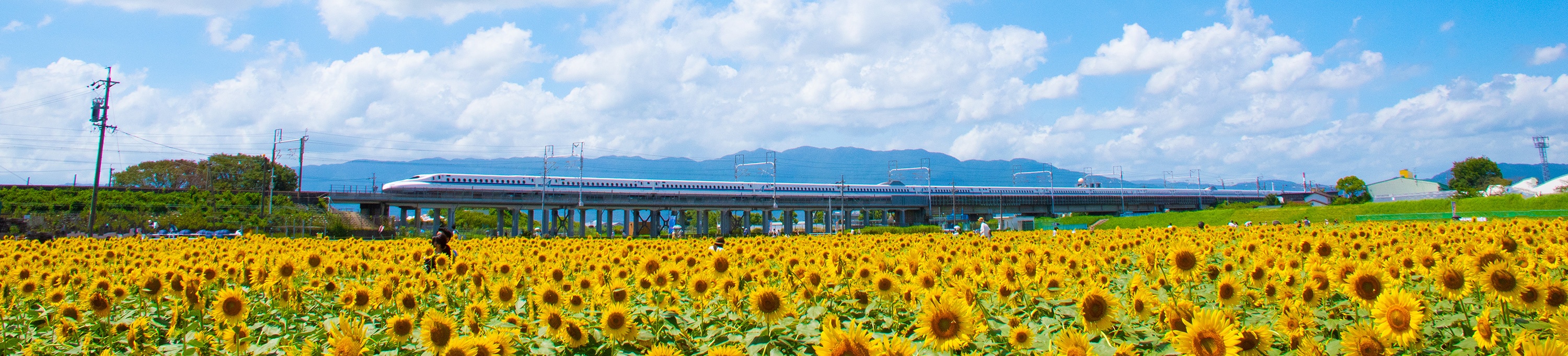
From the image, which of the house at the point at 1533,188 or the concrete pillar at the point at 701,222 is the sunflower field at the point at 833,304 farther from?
the house at the point at 1533,188

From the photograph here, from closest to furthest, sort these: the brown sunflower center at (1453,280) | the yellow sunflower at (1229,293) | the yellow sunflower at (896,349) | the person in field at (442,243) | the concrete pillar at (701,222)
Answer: the yellow sunflower at (896,349), the brown sunflower center at (1453,280), the yellow sunflower at (1229,293), the person in field at (442,243), the concrete pillar at (701,222)

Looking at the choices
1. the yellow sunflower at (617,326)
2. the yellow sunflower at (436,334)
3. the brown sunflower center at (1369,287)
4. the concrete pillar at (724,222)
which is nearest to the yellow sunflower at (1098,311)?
the brown sunflower center at (1369,287)

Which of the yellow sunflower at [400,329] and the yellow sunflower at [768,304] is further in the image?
the yellow sunflower at [768,304]

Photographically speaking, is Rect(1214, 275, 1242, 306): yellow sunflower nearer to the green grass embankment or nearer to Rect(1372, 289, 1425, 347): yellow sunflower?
Rect(1372, 289, 1425, 347): yellow sunflower

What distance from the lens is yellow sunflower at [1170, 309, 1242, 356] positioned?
3014 millimetres

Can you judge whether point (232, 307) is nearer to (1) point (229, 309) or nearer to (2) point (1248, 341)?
(1) point (229, 309)

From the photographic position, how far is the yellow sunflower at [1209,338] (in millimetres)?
3014

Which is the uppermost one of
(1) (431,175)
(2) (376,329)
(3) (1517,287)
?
(1) (431,175)

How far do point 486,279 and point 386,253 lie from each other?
3.32 meters

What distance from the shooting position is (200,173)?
9881 cm

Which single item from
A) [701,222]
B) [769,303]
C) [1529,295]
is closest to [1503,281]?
[1529,295]

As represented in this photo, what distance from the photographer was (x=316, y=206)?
73125 mm

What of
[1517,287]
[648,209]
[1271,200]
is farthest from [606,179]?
[1271,200]

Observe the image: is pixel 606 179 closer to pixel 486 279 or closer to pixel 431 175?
pixel 431 175
